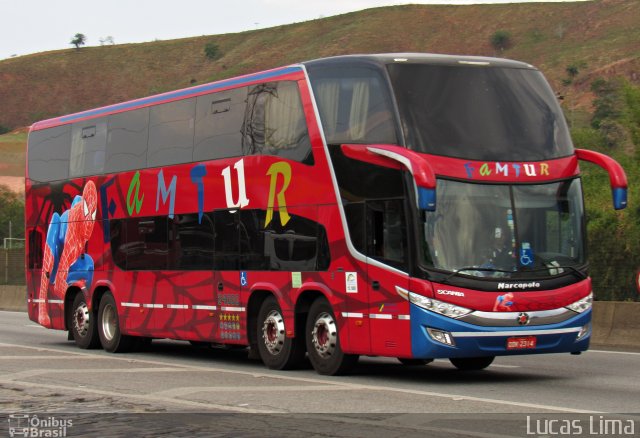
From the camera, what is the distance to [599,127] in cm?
9356

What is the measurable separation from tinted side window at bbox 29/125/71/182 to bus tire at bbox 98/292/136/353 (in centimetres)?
279

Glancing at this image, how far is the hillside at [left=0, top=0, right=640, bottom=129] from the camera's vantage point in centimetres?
14888

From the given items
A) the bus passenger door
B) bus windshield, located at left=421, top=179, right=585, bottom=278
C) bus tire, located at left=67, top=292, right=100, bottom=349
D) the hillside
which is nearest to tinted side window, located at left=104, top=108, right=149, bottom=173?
bus tire, located at left=67, top=292, right=100, bottom=349

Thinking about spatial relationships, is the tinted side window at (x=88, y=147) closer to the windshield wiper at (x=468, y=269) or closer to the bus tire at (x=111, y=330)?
the bus tire at (x=111, y=330)

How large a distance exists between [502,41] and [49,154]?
136 metres

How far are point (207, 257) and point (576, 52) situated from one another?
12171 cm

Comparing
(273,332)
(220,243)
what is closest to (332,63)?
(220,243)

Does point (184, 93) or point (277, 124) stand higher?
point (184, 93)

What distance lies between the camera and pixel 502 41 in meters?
156

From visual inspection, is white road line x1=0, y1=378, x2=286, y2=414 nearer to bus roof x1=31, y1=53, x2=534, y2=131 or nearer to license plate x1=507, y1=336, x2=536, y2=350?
license plate x1=507, y1=336, x2=536, y2=350

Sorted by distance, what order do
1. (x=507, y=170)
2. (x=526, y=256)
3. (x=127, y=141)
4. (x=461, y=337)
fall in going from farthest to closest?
1. (x=127, y=141)
2. (x=507, y=170)
3. (x=526, y=256)
4. (x=461, y=337)

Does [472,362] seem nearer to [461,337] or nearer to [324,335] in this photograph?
[324,335]

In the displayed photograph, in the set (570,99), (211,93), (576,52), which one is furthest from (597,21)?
(211,93)

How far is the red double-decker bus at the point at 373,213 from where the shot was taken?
50.2 feet
